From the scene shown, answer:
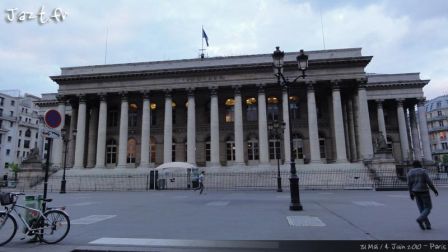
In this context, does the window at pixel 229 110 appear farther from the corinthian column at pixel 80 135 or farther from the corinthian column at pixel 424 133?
the corinthian column at pixel 424 133

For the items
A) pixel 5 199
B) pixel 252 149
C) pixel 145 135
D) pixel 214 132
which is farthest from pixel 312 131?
pixel 5 199

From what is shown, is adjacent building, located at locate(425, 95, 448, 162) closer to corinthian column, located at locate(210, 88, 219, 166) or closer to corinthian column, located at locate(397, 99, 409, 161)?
corinthian column, located at locate(397, 99, 409, 161)

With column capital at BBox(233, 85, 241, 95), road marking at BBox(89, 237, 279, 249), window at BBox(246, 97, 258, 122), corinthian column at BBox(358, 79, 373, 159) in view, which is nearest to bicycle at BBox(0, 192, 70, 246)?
road marking at BBox(89, 237, 279, 249)

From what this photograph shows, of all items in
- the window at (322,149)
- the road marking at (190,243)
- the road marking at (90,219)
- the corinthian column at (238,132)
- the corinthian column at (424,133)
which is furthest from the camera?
the corinthian column at (424,133)

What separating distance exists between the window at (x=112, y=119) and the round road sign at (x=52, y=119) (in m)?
35.6

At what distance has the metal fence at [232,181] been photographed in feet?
91.4

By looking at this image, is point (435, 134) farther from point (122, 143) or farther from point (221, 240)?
point (221, 240)

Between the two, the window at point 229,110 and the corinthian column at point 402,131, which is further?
the corinthian column at point 402,131

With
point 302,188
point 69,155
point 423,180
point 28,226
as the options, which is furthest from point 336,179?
point 69,155

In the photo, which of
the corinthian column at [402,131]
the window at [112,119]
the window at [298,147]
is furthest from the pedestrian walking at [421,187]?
the window at [112,119]

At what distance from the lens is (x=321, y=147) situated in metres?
38.9

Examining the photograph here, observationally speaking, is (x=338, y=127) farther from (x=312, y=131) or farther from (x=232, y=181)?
(x=232, y=181)

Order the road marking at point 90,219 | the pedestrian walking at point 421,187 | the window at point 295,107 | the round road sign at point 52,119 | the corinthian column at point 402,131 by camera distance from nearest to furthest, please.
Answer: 1. the round road sign at point 52,119
2. the pedestrian walking at point 421,187
3. the road marking at point 90,219
4. the window at point 295,107
5. the corinthian column at point 402,131

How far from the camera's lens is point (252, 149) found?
3944 cm
